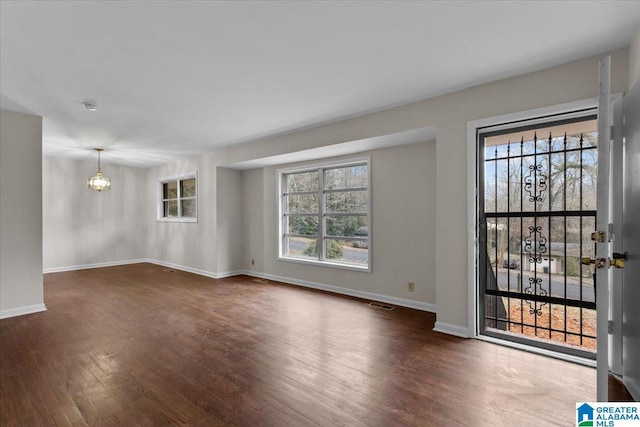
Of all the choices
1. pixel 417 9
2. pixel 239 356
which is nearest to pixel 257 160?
pixel 239 356

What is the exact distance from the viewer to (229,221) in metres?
6.50

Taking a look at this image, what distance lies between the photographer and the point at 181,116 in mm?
4121

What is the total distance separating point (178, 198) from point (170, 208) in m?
0.68

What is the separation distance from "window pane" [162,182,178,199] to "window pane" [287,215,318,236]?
11.3ft

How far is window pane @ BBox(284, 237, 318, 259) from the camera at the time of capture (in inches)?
222

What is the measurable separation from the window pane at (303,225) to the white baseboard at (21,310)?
3752 mm

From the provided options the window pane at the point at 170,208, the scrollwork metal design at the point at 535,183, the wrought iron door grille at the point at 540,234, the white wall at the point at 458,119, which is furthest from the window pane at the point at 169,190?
the scrollwork metal design at the point at 535,183

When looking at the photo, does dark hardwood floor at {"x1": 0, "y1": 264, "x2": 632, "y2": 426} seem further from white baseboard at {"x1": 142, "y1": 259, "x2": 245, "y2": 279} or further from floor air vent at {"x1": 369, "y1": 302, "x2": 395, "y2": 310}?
white baseboard at {"x1": 142, "y1": 259, "x2": 245, "y2": 279}

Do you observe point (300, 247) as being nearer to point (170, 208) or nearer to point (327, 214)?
point (327, 214)

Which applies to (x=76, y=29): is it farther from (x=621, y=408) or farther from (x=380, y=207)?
(x=621, y=408)

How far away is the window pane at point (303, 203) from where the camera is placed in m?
5.62

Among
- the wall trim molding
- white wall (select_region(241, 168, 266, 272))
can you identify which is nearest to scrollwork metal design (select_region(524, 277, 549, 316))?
the wall trim molding

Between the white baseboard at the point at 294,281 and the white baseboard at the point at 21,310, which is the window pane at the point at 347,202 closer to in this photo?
Result: the white baseboard at the point at 294,281

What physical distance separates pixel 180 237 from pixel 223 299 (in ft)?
10.6
